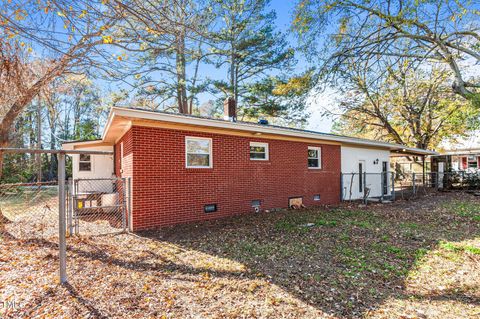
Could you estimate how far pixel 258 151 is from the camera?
30.8ft

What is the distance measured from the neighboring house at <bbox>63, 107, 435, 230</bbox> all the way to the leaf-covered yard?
1.01 m

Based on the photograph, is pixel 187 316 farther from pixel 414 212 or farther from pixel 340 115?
pixel 340 115

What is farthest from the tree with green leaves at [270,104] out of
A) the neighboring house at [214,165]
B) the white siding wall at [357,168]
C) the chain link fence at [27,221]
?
the chain link fence at [27,221]

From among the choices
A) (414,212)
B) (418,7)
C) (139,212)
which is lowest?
(414,212)

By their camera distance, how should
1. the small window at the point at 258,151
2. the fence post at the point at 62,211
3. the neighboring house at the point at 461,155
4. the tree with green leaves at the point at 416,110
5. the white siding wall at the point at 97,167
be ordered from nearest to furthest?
the fence post at the point at 62,211
the small window at the point at 258,151
the white siding wall at the point at 97,167
the tree with green leaves at the point at 416,110
the neighboring house at the point at 461,155

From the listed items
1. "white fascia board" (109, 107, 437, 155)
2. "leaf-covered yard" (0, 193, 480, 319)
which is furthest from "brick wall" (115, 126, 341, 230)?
"leaf-covered yard" (0, 193, 480, 319)

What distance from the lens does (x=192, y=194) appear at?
7.50 metres

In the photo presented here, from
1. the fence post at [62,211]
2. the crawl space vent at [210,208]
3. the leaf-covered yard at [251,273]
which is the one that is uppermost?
the fence post at [62,211]

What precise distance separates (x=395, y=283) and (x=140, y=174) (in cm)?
582

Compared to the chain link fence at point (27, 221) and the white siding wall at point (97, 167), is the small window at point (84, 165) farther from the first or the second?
the chain link fence at point (27, 221)

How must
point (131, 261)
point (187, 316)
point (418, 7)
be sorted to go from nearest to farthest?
point (187, 316) < point (131, 261) < point (418, 7)

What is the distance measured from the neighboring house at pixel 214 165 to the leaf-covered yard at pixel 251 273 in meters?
1.01

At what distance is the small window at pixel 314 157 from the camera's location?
1120 centimetres

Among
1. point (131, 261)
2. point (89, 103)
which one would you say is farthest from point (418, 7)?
point (89, 103)
